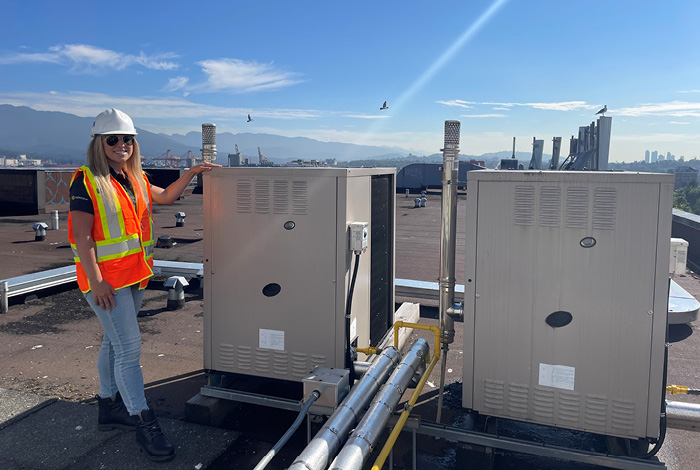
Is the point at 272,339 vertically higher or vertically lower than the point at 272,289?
lower

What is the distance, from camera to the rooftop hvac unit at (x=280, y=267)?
3904 mm

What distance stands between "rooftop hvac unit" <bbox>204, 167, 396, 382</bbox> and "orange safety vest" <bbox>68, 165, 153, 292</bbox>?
607 millimetres

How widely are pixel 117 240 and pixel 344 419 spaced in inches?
73.7

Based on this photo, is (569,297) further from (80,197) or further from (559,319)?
(80,197)

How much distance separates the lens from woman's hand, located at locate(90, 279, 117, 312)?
11.1 feet

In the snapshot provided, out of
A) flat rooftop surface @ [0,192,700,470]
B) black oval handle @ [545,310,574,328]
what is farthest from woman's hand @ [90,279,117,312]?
black oval handle @ [545,310,574,328]

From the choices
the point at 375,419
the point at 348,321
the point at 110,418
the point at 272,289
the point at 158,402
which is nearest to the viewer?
the point at 375,419

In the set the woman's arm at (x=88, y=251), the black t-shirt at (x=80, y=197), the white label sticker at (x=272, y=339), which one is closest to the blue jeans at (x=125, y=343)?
the woman's arm at (x=88, y=251)

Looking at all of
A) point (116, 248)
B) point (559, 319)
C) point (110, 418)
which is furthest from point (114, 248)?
point (559, 319)

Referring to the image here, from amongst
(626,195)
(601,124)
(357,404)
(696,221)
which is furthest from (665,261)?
(601,124)

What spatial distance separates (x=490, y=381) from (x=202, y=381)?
261 centimetres

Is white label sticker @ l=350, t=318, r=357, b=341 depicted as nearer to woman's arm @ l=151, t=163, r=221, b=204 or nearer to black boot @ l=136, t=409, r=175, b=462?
black boot @ l=136, t=409, r=175, b=462

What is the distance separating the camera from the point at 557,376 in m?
3.42

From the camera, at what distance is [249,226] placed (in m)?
4.07
